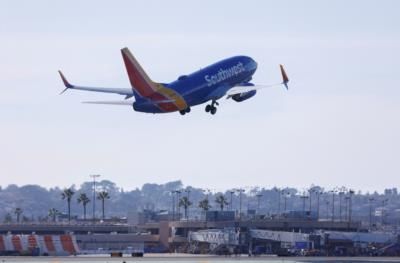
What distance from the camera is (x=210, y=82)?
609ft

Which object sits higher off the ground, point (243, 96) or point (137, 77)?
point (137, 77)

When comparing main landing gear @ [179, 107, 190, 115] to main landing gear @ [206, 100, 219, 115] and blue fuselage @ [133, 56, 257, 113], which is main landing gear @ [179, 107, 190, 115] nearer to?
blue fuselage @ [133, 56, 257, 113]

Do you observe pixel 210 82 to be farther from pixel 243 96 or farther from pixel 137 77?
pixel 137 77

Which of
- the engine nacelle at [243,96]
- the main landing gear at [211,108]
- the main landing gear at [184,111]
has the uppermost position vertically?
the engine nacelle at [243,96]

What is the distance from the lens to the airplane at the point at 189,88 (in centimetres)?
17475

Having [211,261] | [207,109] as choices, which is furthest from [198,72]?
[211,261]

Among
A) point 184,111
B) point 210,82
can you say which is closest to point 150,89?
point 184,111

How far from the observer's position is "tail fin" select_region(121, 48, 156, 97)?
174875mm

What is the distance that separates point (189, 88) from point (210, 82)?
5535 mm

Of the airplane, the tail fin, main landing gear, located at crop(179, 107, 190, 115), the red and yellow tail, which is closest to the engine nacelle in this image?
the airplane

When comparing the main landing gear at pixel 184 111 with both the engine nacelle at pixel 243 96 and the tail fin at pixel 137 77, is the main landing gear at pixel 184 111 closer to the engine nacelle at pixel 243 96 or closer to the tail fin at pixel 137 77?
the tail fin at pixel 137 77

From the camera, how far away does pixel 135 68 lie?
178 metres

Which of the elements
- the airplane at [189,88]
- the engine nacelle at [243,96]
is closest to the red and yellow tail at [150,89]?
the airplane at [189,88]

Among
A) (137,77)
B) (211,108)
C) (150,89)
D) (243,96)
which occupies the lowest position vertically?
(211,108)
